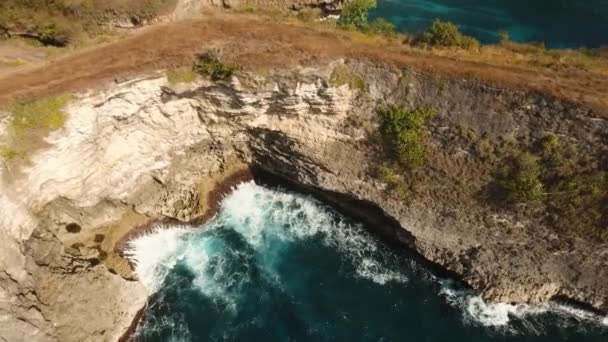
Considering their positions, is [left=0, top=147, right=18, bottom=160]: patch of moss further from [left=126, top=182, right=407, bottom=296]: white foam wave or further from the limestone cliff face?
[left=126, top=182, right=407, bottom=296]: white foam wave

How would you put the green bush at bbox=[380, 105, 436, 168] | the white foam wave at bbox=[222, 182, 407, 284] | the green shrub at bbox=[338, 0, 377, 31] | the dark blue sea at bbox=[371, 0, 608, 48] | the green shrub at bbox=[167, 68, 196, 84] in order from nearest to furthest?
the green shrub at bbox=[167, 68, 196, 84]
the green bush at bbox=[380, 105, 436, 168]
the white foam wave at bbox=[222, 182, 407, 284]
the green shrub at bbox=[338, 0, 377, 31]
the dark blue sea at bbox=[371, 0, 608, 48]

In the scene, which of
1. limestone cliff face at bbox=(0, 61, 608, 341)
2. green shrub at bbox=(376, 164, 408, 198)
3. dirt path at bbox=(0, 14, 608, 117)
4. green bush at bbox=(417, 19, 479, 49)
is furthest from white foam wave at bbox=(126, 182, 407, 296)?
green bush at bbox=(417, 19, 479, 49)

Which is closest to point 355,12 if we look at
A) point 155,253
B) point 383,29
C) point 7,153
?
point 383,29

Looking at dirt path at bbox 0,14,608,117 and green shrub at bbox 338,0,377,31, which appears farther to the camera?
green shrub at bbox 338,0,377,31

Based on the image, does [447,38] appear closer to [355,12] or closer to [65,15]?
[355,12]

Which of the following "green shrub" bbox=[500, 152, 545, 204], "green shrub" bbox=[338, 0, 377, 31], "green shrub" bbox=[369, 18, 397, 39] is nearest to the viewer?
"green shrub" bbox=[500, 152, 545, 204]

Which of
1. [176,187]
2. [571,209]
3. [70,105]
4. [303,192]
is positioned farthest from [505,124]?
[70,105]

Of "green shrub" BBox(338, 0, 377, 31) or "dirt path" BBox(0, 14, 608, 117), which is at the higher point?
"green shrub" BBox(338, 0, 377, 31)
